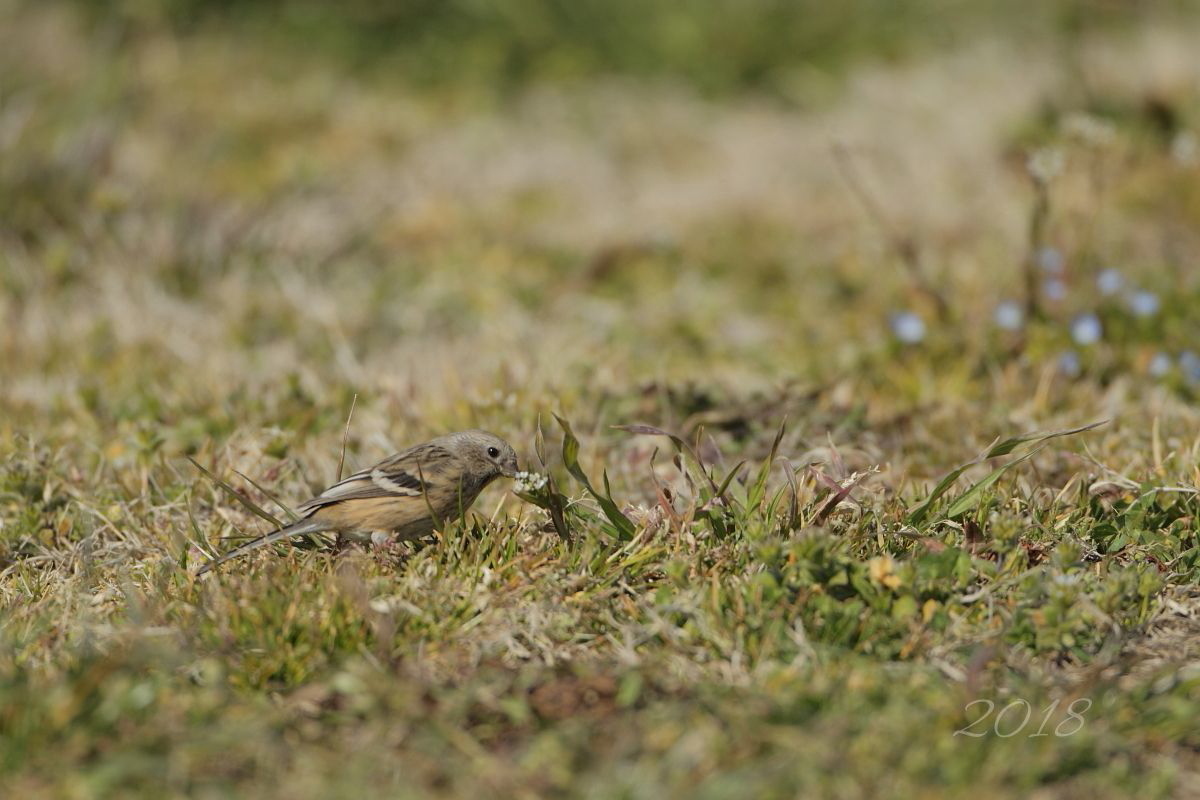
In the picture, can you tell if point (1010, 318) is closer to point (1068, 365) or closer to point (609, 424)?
point (1068, 365)

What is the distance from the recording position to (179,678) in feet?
10.2

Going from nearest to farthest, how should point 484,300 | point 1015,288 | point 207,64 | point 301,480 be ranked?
point 301,480, point 1015,288, point 484,300, point 207,64

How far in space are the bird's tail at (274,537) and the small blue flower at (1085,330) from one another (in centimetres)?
325

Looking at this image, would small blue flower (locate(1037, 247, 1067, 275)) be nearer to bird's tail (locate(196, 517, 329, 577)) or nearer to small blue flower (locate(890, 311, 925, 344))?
small blue flower (locate(890, 311, 925, 344))

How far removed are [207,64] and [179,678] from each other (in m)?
7.82

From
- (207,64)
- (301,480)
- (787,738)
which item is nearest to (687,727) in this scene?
(787,738)

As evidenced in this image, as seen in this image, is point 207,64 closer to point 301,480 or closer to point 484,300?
point 484,300

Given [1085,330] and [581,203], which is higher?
[1085,330]

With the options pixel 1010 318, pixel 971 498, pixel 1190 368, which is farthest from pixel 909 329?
pixel 971 498

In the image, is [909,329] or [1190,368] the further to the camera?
[909,329]

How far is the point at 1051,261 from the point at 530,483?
327 centimetres

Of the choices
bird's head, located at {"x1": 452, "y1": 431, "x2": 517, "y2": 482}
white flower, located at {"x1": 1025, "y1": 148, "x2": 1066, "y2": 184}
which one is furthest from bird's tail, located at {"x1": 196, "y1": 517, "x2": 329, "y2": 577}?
white flower, located at {"x1": 1025, "y1": 148, "x2": 1066, "y2": 184}

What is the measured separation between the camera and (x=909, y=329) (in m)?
5.75

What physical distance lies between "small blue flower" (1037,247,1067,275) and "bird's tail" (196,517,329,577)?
11.7 feet
